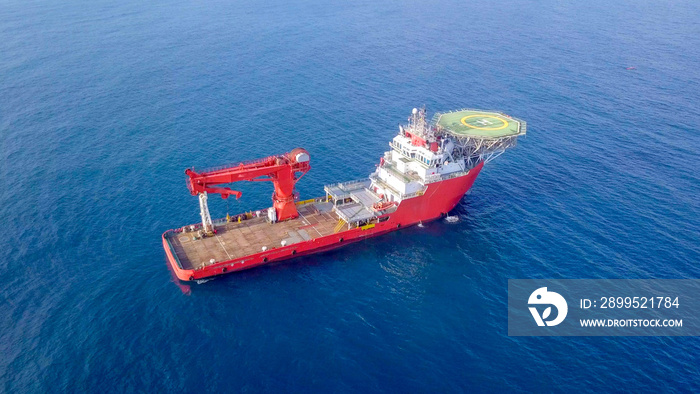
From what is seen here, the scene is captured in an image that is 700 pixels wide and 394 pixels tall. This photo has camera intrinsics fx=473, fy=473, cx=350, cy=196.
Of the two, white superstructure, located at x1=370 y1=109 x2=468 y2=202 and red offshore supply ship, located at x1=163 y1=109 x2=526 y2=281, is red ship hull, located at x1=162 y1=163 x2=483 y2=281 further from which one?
white superstructure, located at x1=370 y1=109 x2=468 y2=202

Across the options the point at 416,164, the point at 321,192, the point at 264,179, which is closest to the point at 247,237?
the point at 264,179

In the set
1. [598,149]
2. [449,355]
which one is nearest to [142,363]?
[449,355]

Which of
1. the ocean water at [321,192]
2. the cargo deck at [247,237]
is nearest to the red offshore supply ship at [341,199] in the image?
the cargo deck at [247,237]

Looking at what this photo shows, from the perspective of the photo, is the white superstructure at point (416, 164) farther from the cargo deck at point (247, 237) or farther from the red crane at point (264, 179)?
the red crane at point (264, 179)

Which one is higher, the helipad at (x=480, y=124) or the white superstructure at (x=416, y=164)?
the helipad at (x=480, y=124)

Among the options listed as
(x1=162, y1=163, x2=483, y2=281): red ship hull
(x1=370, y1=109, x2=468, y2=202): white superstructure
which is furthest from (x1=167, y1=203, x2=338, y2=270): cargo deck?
(x1=370, y1=109, x2=468, y2=202): white superstructure
